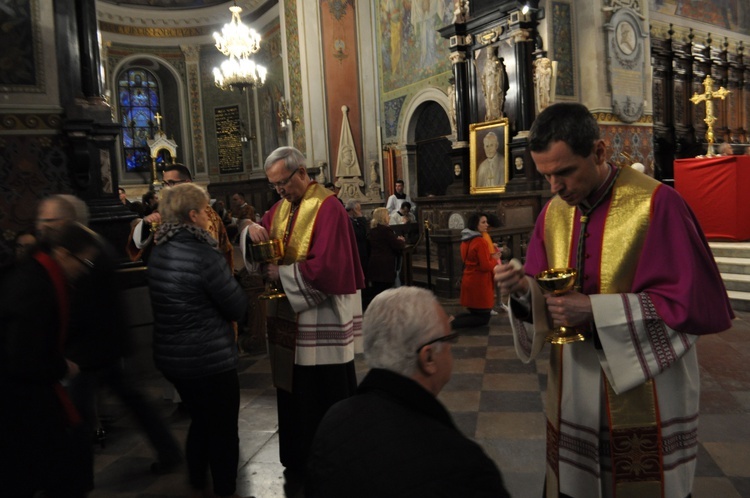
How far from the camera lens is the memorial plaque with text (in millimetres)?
22453

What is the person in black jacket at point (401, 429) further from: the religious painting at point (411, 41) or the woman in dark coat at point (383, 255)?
the religious painting at point (411, 41)

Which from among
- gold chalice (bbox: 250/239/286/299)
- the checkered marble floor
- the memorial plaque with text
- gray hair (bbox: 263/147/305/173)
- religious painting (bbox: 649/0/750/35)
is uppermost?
religious painting (bbox: 649/0/750/35)

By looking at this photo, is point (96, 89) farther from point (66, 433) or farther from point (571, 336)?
point (571, 336)

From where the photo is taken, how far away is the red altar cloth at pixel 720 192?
8805 millimetres

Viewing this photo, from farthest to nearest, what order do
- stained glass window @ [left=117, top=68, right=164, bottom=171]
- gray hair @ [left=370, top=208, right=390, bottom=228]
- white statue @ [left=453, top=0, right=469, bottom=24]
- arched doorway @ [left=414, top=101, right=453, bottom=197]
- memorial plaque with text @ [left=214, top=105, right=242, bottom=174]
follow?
1. stained glass window @ [left=117, top=68, right=164, bottom=171]
2. memorial plaque with text @ [left=214, top=105, right=242, bottom=174]
3. arched doorway @ [left=414, top=101, right=453, bottom=197]
4. white statue @ [left=453, top=0, right=469, bottom=24]
5. gray hair @ [left=370, top=208, right=390, bottom=228]

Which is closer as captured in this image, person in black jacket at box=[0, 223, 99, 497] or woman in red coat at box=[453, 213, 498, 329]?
person in black jacket at box=[0, 223, 99, 497]

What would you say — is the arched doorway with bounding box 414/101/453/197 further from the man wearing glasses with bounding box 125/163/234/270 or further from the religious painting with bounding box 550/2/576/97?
the man wearing glasses with bounding box 125/163/234/270

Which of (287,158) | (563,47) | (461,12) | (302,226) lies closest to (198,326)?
(302,226)

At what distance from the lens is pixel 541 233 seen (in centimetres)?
219

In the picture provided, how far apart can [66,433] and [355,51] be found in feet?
52.4

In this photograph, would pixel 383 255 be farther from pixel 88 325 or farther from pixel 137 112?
pixel 137 112

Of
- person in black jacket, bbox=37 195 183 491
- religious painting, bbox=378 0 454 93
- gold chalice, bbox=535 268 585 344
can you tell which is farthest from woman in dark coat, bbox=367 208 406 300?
religious painting, bbox=378 0 454 93

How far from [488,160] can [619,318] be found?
1010 centimetres

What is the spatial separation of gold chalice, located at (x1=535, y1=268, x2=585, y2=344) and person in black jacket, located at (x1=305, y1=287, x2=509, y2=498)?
495 millimetres
